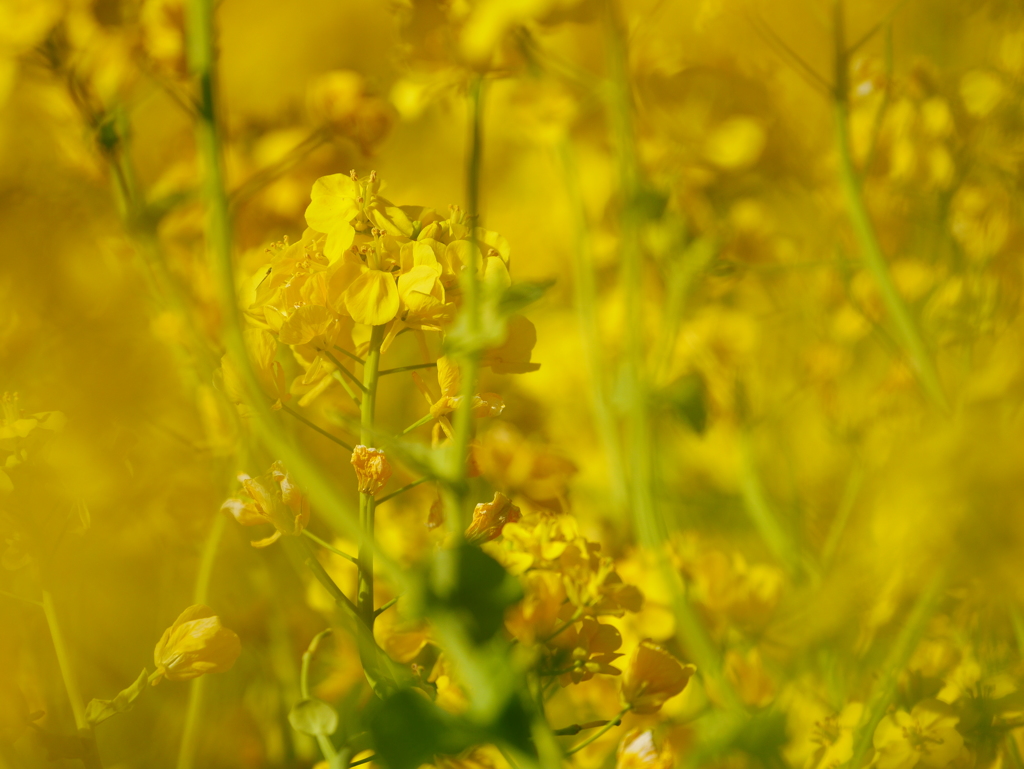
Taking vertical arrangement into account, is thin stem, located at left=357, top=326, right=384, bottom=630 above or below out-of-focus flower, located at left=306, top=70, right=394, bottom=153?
below

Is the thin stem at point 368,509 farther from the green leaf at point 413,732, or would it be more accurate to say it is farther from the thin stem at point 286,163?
the thin stem at point 286,163

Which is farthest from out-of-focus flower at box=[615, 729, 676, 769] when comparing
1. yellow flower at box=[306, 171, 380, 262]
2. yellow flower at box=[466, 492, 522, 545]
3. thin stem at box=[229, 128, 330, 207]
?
thin stem at box=[229, 128, 330, 207]

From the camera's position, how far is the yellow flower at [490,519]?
303 mm

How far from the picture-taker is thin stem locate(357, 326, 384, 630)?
0.94ft

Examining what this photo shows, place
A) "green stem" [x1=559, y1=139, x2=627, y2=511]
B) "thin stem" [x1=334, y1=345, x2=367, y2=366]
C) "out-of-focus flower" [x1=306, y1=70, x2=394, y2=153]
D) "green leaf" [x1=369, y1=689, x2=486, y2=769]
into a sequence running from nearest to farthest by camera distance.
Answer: "green leaf" [x1=369, y1=689, x2=486, y2=769], "thin stem" [x1=334, y1=345, x2=367, y2=366], "out-of-focus flower" [x1=306, y1=70, x2=394, y2=153], "green stem" [x1=559, y1=139, x2=627, y2=511]

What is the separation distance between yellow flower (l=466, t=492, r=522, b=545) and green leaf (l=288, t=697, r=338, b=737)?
7cm

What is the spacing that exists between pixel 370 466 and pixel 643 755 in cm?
17

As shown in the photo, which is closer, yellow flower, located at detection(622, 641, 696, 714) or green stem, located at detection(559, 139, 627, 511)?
yellow flower, located at detection(622, 641, 696, 714)

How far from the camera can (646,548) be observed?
0.49m

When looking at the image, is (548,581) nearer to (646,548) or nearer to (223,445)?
(646,548)

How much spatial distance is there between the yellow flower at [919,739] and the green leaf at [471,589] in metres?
0.28

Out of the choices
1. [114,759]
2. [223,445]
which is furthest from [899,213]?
[114,759]

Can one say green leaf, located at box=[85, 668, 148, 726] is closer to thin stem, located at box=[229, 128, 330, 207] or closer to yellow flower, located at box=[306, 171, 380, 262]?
yellow flower, located at box=[306, 171, 380, 262]

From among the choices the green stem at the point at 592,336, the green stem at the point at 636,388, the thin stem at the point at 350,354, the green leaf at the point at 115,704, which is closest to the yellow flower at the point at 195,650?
the green leaf at the point at 115,704
